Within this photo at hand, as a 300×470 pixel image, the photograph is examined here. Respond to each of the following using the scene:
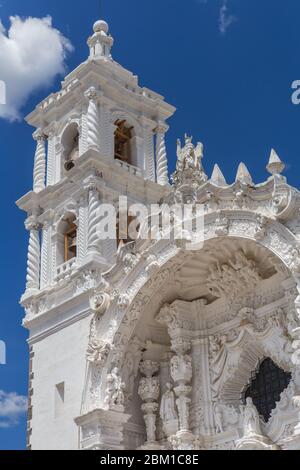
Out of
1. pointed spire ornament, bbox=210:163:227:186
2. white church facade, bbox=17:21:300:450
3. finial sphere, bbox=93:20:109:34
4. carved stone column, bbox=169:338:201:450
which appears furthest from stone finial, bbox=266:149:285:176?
finial sphere, bbox=93:20:109:34

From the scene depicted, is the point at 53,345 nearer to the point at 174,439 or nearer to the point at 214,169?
the point at 174,439

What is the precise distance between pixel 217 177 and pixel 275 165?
1865mm

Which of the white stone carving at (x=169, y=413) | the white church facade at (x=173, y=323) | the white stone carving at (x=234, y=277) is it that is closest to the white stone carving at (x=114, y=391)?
the white church facade at (x=173, y=323)

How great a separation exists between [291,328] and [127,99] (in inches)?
477

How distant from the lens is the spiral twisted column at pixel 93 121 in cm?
2375

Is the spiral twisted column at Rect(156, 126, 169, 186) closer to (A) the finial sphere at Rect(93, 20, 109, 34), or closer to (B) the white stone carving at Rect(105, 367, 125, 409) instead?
(A) the finial sphere at Rect(93, 20, 109, 34)

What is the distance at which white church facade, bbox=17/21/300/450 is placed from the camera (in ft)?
55.5

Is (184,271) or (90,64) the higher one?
(90,64)

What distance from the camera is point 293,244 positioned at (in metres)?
15.6

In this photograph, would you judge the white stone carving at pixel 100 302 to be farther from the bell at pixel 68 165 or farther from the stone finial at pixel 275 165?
the bell at pixel 68 165

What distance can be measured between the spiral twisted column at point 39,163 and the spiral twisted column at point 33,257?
1.23 m

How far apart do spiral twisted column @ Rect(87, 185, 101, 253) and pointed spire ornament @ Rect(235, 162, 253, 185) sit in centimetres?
587

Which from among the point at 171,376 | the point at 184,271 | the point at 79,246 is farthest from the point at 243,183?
the point at 79,246

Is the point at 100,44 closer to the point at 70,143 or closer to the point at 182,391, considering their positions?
the point at 70,143
